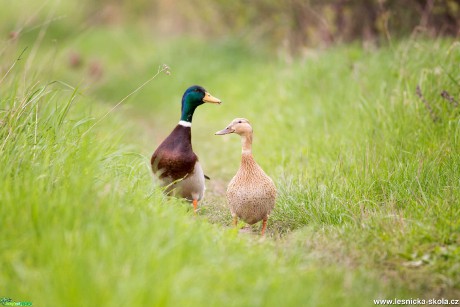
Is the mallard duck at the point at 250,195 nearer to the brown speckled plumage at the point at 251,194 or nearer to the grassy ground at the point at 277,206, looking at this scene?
the brown speckled plumage at the point at 251,194

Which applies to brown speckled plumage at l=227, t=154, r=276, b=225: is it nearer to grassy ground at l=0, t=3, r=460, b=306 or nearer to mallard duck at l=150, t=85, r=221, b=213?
grassy ground at l=0, t=3, r=460, b=306

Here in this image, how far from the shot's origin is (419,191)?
4641mm

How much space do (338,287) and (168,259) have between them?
97 cm

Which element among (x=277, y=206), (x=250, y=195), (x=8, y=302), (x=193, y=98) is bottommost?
(x=277, y=206)

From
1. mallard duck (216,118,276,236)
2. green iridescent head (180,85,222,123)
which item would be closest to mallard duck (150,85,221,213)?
green iridescent head (180,85,222,123)

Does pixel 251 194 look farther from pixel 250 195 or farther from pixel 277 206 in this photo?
pixel 277 206

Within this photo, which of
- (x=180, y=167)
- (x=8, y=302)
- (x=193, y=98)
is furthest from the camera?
(x=193, y=98)

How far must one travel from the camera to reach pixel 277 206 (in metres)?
5.07

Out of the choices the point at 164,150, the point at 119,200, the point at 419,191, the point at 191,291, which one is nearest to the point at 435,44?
the point at 419,191

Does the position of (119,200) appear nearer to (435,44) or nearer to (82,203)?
(82,203)

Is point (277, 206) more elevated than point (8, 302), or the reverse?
point (8, 302)

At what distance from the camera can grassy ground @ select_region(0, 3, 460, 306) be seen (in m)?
3.07

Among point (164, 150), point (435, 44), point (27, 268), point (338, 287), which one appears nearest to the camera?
point (27, 268)

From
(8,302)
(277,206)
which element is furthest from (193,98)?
(8,302)
